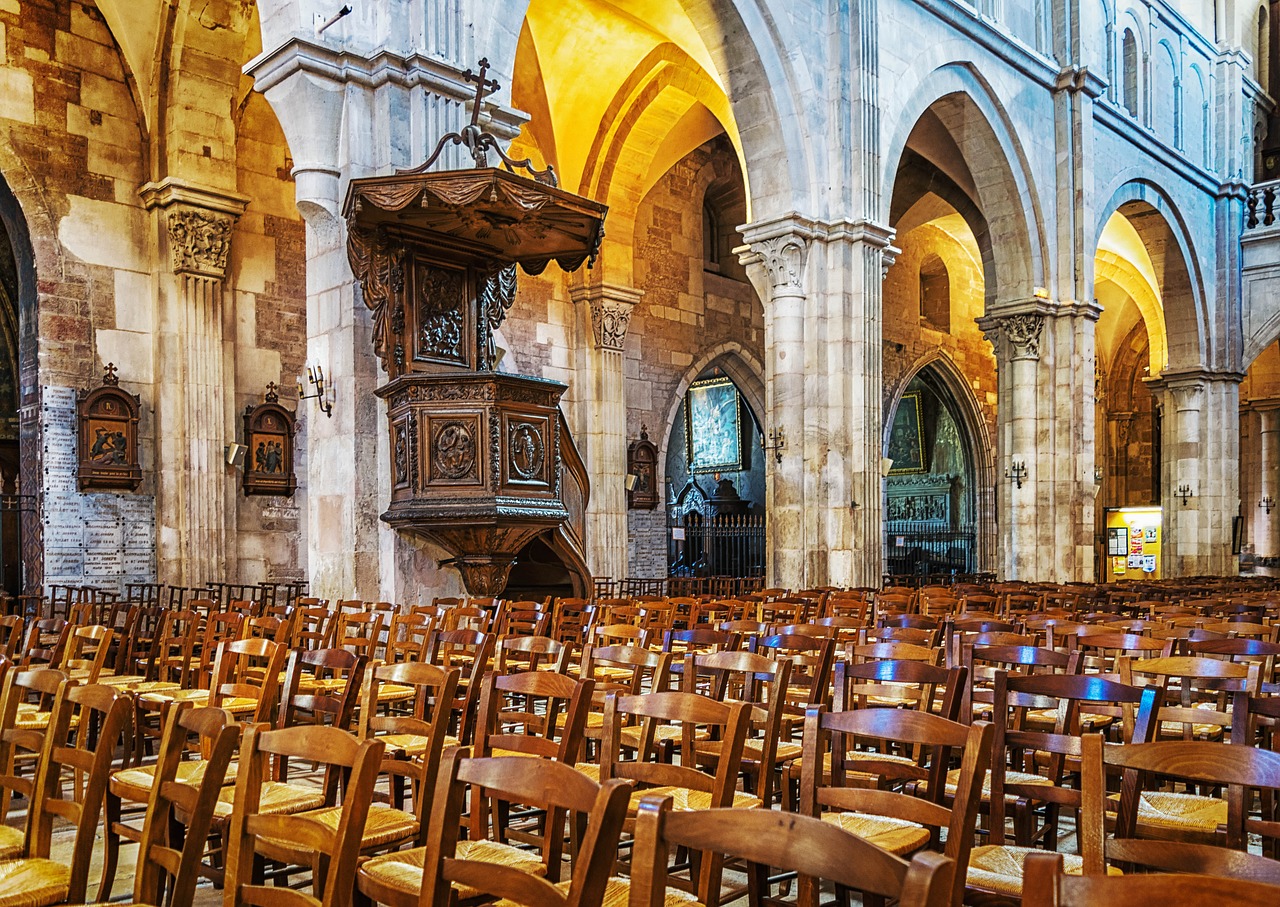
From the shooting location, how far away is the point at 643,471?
60.1ft

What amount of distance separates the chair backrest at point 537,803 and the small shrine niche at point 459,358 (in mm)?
5869

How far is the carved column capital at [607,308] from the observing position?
16.9 metres

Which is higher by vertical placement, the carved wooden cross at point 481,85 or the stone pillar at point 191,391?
the carved wooden cross at point 481,85

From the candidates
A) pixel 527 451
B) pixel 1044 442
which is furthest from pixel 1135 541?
pixel 527 451

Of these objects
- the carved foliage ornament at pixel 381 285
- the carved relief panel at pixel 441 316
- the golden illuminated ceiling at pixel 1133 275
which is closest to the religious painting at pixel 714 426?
the golden illuminated ceiling at pixel 1133 275

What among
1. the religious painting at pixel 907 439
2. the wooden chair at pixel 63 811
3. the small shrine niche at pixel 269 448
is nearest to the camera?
the wooden chair at pixel 63 811

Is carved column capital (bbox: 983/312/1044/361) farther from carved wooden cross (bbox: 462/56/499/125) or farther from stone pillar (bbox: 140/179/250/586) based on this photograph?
stone pillar (bbox: 140/179/250/586)

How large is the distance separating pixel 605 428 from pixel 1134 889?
15524mm

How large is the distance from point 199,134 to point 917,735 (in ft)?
42.8

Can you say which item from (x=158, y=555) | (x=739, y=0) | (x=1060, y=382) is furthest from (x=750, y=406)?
(x=158, y=555)

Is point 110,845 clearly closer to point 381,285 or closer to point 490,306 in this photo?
point 381,285

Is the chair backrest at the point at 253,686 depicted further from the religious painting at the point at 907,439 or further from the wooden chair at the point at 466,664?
the religious painting at the point at 907,439

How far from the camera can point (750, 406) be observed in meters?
21.1

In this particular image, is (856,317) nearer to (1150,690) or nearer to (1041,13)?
(1041,13)
